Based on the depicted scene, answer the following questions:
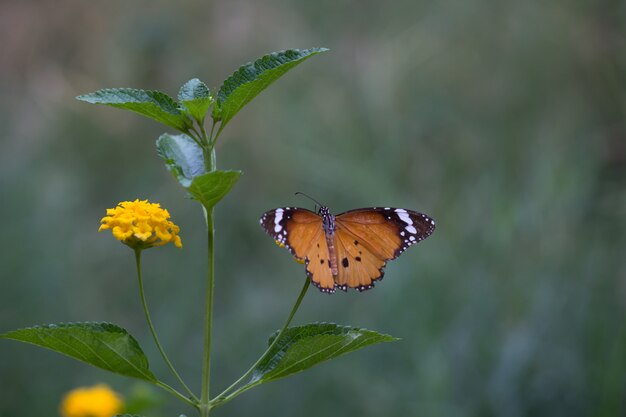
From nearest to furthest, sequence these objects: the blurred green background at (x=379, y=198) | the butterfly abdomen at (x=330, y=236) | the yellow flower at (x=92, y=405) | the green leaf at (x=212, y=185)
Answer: the green leaf at (x=212, y=185) < the butterfly abdomen at (x=330, y=236) < the yellow flower at (x=92, y=405) < the blurred green background at (x=379, y=198)

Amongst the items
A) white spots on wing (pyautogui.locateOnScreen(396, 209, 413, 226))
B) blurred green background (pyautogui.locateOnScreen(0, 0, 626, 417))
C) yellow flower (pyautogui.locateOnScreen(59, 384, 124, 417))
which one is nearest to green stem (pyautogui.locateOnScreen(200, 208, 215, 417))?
white spots on wing (pyautogui.locateOnScreen(396, 209, 413, 226))

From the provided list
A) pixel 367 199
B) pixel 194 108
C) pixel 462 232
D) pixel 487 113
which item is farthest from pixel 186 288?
pixel 194 108

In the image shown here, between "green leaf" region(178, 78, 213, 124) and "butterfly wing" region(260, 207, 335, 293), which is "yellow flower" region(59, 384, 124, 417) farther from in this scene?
"green leaf" region(178, 78, 213, 124)

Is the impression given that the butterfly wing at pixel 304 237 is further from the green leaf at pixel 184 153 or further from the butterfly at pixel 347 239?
the green leaf at pixel 184 153

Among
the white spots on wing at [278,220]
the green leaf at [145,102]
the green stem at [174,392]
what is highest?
the green leaf at [145,102]

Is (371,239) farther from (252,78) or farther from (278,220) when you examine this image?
(252,78)

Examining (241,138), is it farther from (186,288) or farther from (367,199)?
(367,199)

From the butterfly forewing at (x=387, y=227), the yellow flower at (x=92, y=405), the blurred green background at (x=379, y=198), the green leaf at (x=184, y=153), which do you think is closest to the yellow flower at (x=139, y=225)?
the green leaf at (x=184, y=153)
